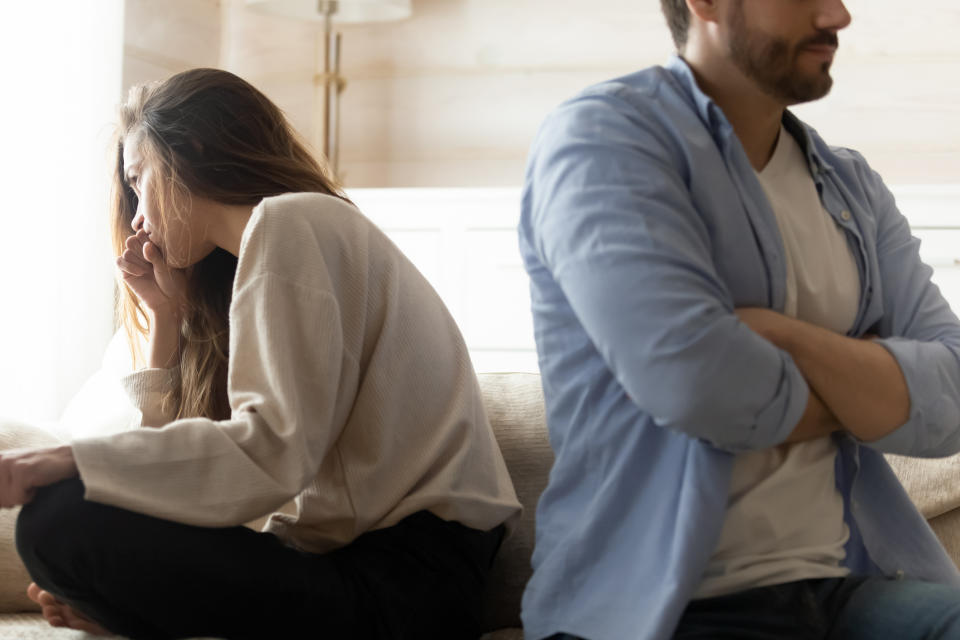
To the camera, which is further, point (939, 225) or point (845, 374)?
point (939, 225)

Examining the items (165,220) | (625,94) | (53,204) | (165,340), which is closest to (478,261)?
(53,204)

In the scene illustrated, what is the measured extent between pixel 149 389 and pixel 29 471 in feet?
1.96

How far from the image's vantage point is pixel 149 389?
167cm

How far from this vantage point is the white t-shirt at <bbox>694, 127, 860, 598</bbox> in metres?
1.08

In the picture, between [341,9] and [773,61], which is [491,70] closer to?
[341,9]

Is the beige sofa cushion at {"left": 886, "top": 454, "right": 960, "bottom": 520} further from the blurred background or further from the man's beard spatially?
the blurred background

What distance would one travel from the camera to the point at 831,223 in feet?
4.03

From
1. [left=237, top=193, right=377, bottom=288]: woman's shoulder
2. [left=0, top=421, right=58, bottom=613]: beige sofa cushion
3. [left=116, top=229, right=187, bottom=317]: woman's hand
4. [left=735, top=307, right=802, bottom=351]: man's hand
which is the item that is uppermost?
[left=237, top=193, right=377, bottom=288]: woman's shoulder

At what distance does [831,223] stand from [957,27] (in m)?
2.23

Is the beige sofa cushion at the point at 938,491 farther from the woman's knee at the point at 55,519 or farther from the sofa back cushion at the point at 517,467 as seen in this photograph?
the woman's knee at the point at 55,519

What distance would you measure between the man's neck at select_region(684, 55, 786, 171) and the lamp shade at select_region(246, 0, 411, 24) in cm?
213

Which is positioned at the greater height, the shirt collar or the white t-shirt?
the shirt collar

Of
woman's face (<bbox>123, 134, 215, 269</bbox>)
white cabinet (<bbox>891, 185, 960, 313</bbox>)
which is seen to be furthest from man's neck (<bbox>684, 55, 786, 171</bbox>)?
white cabinet (<bbox>891, 185, 960, 313</bbox>)

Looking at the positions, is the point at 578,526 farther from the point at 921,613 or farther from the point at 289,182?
the point at 289,182
